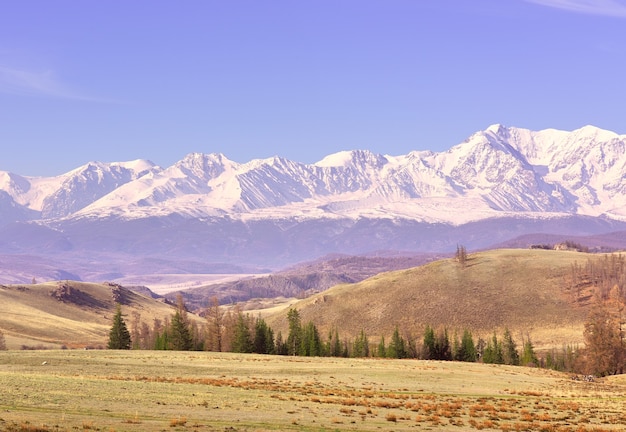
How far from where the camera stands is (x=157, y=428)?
39.9 m

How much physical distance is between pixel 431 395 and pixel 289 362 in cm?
3817

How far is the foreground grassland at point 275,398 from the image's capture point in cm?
4369

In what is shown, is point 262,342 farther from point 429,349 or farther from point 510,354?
point 510,354

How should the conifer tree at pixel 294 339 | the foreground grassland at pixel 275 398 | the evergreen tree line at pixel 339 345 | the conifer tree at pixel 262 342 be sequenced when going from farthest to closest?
1. the conifer tree at pixel 294 339
2. the conifer tree at pixel 262 342
3. the evergreen tree line at pixel 339 345
4. the foreground grassland at pixel 275 398

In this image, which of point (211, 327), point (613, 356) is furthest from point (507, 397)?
point (211, 327)

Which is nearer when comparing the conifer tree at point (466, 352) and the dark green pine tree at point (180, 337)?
the dark green pine tree at point (180, 337)

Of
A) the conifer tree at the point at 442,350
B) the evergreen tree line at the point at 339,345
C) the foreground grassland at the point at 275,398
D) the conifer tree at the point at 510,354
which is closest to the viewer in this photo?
the foreground grassland at the point at 275,398

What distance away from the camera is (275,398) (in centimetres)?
5697

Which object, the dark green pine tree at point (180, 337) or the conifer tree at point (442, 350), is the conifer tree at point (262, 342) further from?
the conifer tree at point (442, 350)

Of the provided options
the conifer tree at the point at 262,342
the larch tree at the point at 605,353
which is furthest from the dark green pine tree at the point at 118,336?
the larch tree at the point at 605,353

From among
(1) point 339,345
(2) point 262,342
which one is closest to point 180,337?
(2) point 262,342

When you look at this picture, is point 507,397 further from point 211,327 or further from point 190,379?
point 211,327

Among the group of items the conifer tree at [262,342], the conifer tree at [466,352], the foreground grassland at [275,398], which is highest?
the conifer tree at [262,342]

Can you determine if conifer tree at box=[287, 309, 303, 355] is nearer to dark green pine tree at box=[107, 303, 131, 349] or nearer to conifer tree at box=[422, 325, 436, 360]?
conifer tree at box=[422, 325, 436, 360]
